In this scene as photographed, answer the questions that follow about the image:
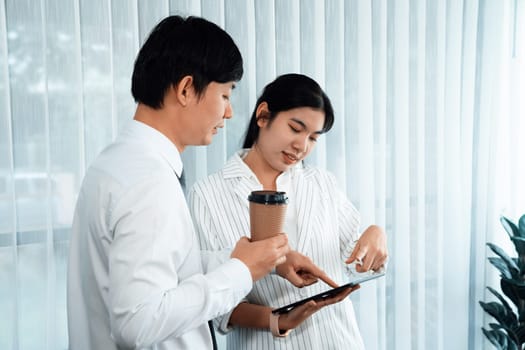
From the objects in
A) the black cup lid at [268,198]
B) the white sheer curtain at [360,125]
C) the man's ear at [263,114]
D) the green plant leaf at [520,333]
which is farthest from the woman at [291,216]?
the green plant leaf at [520,333]

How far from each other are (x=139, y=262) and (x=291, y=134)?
0.83 meters

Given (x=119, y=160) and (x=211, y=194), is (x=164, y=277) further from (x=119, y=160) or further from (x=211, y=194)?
(x=211, y=194)

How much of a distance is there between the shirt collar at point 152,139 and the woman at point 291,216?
0.52m

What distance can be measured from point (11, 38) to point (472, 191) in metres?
2.14

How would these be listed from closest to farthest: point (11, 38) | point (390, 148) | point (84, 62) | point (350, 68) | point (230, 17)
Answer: point (11, 38)
point (84, 62)
point (230, 17)
point (350, 68)
point (390, 148)

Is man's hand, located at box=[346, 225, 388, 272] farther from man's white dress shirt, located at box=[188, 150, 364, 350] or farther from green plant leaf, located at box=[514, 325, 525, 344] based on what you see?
green plant leaf, located at box=[514, 325, 525, 344]

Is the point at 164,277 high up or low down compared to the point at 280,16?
down

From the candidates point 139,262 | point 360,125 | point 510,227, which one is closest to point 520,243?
point 510,227

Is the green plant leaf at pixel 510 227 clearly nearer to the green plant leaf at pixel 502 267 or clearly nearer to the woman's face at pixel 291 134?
the green plant leaf at pixel 502 267

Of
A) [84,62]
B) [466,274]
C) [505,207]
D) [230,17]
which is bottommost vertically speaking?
[466,274]

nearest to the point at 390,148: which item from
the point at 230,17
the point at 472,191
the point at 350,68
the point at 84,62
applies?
the point at 350,68

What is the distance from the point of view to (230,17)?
69.9 inches

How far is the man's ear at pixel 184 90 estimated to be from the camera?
908 millimetres

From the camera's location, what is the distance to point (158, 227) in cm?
77
